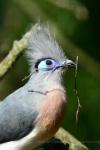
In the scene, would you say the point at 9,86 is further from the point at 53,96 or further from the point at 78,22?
the point at 53,96

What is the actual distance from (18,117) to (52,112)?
0.48 feet

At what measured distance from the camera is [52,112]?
129 inches

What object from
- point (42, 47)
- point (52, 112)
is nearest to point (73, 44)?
point (42, 47)

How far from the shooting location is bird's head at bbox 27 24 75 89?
10.9ft

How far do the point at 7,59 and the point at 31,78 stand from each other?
29.0 inches

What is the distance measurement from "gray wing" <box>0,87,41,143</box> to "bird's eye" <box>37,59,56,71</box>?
12 cm

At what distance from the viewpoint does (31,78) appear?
11.0 ft

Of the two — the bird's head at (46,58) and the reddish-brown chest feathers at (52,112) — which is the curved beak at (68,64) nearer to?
the bird's head at (46,58)

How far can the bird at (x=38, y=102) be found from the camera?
3.25 metres

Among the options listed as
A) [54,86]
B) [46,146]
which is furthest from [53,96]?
[46,146]

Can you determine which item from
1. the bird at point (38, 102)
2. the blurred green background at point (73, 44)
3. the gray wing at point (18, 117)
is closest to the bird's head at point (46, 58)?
the bird at point (38, 102)

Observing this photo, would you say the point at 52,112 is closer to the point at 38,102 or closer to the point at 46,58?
the point at 38,102

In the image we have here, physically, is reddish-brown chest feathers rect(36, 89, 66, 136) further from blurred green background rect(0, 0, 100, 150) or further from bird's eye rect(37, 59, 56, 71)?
blurred green background rect(0, 0, 100, 150)

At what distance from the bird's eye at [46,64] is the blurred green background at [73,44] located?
4.88 ft
